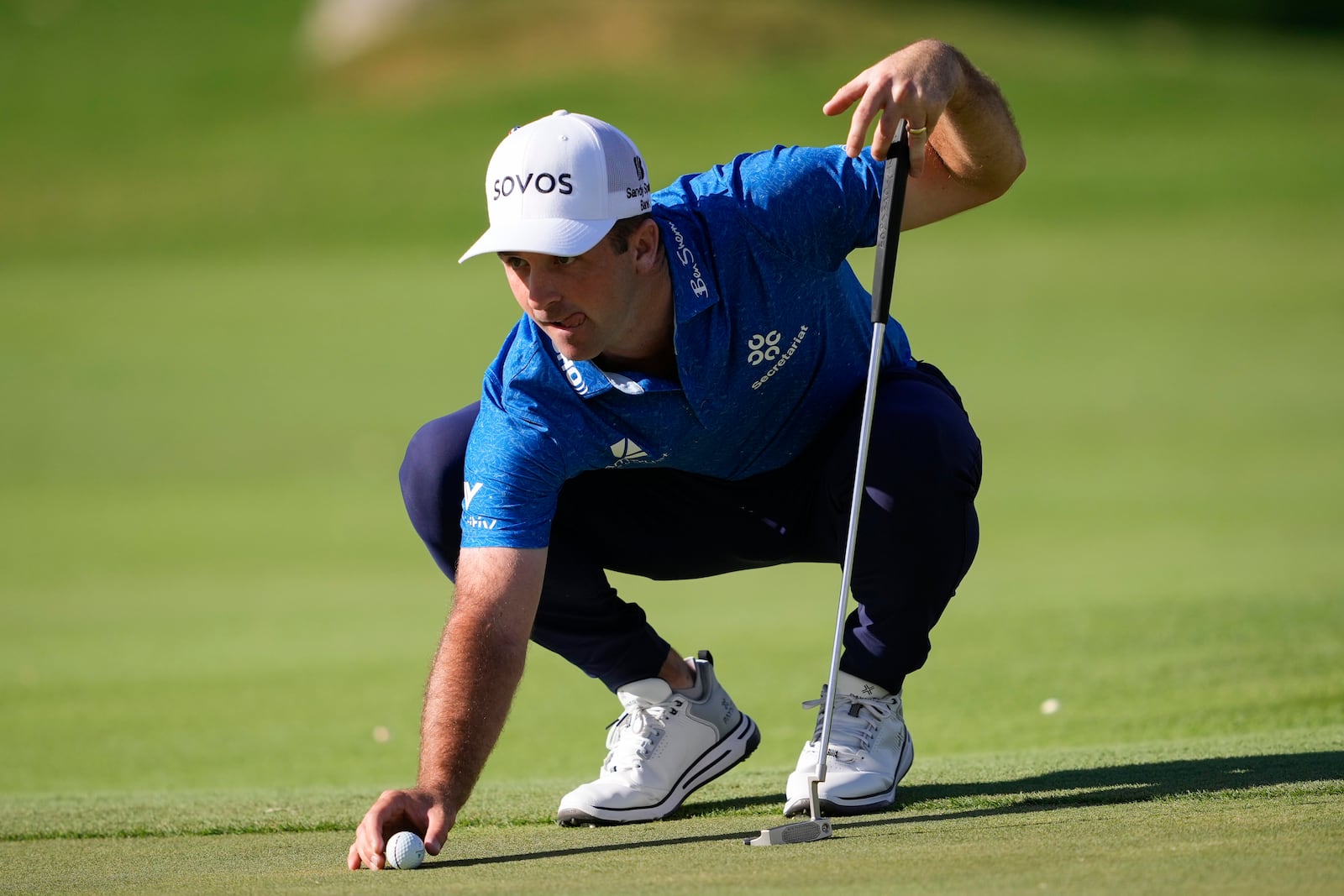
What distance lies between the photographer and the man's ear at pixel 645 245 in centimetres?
322

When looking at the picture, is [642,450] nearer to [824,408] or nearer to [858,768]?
[824,408]

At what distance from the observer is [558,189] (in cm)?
308

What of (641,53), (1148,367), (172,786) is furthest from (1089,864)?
(641,53)

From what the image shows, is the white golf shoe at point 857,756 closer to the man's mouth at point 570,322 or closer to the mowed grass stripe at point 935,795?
the mowed grass stripe at point 935,795

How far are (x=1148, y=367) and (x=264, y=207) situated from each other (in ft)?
47.6

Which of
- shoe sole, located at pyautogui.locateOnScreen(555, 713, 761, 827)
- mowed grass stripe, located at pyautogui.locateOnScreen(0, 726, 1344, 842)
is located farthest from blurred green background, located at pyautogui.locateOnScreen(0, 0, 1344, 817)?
shoe sole, located at pyautogui.locateOnScreen(555, 713, 761, 827)

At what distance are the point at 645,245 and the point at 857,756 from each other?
106 cm

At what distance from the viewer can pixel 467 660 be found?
3068 millimetres

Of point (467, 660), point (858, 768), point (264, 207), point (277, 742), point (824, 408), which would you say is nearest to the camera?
point (467, 660)

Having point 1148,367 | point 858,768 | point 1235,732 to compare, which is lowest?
point 1148,367

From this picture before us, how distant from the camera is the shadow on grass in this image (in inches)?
121

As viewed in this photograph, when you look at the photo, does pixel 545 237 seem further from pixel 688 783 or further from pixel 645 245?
pixel 688 783

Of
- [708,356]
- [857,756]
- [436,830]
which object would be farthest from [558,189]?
[857,756]

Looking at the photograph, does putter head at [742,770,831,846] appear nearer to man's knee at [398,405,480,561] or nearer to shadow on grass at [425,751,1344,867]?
shadow on grass at [425,751,1344,867]
